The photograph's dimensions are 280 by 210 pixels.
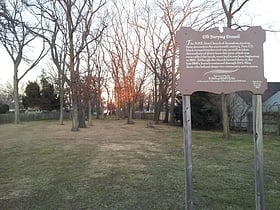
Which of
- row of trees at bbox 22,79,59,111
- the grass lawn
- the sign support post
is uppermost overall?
row of trees at bbox 22,79,59,111

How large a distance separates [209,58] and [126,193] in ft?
11.0

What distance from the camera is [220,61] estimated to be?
20.6 feet

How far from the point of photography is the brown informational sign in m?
6.29

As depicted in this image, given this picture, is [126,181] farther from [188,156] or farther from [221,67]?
[221,67]

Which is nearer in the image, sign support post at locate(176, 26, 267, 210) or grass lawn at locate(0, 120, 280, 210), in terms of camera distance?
sign support post at locate(176, 26, 267, 210)

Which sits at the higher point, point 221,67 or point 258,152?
point 221,67

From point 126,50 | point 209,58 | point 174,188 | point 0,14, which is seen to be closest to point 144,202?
point 174,188

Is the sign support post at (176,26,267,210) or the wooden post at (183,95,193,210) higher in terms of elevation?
the sign support post at (176,26,267,210)

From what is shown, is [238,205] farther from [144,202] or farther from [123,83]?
[123,83]

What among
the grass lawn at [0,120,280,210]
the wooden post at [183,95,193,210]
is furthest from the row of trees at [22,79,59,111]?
the wooden post at [183,95,193,210]

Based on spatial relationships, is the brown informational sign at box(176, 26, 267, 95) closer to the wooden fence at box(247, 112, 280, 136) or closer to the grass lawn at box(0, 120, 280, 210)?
the grass lawn at box(0, 120, 280, 210)

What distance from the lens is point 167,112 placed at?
5241 centimetres

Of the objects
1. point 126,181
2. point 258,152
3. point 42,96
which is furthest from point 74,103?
point 42,96

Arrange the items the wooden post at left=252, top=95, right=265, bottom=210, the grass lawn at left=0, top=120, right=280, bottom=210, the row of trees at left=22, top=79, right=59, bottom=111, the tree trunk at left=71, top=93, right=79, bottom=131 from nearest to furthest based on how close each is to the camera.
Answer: the wooden post at left=252, top=95, right=265, bottom=210
the grass lawn at left=0, top=120, right=280, bottom=210
the tree trunk at left=71, top=93, right=79, bottom=131
the row of trees at left=22, top=79, right=59, bottom=111
